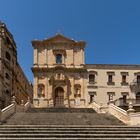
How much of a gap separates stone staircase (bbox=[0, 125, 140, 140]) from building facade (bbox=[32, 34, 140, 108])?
24633 millimetres

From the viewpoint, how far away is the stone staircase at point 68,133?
1753 cm

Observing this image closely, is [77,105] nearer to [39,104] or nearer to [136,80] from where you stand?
[39,104]

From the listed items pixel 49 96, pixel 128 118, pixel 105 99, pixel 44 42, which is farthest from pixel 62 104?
pixel 128 118

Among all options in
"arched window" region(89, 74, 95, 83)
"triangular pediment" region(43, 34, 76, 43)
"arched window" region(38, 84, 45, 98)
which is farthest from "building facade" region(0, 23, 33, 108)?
"arched window" region(89, 74, 95, 83)

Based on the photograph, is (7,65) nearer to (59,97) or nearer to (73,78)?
(59,97)

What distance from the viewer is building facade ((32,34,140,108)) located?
1743 inches

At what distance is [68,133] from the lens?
18.1m

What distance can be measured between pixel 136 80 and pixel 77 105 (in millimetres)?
9810

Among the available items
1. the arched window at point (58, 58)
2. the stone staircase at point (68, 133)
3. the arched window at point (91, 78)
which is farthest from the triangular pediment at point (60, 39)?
the stone staircase at point (68, 133)

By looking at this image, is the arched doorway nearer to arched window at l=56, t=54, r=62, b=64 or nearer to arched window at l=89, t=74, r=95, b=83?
arched window at l=56, t=54, r=62, b=64

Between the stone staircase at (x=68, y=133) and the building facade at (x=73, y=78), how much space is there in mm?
24633

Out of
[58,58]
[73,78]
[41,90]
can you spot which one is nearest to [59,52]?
[58,58]

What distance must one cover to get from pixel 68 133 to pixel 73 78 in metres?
26.9

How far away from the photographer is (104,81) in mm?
46375
